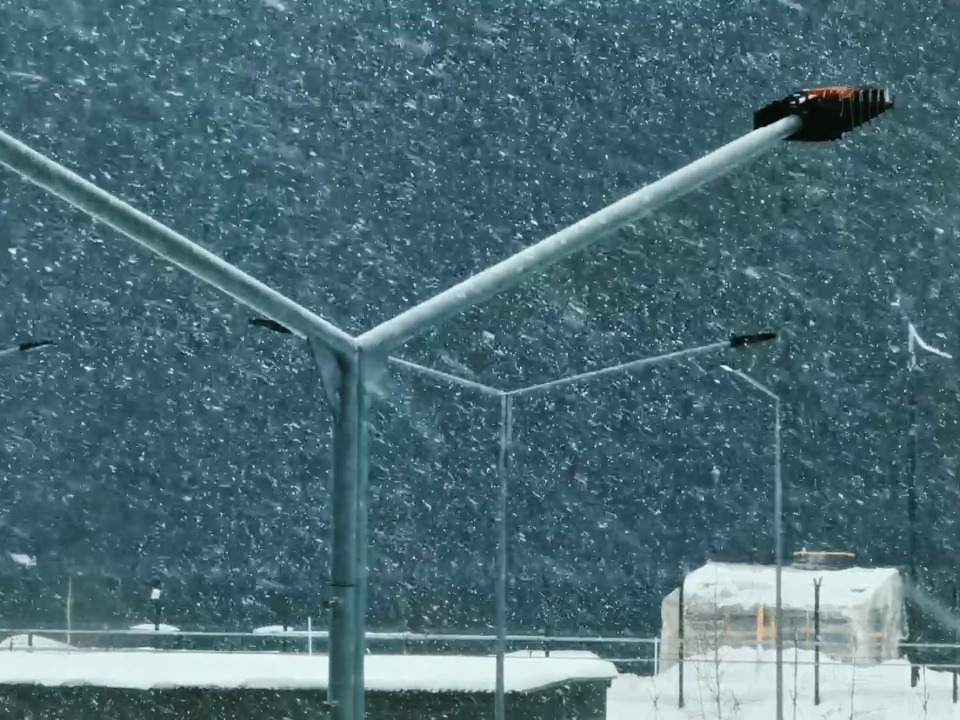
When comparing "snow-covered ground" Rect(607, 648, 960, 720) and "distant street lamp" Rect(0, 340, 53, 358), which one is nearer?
"distant street lamp" Rect(0, 340, 53, 358)

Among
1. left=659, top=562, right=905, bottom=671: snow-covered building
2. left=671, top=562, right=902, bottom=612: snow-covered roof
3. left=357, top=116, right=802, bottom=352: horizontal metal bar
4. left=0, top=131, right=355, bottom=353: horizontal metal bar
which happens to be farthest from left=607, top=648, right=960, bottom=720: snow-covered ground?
left=0, top=131, right=355, bottom=353: horizontal metal bar

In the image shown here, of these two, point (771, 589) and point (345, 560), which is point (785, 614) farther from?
point (345, 560)

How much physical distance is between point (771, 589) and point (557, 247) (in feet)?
167

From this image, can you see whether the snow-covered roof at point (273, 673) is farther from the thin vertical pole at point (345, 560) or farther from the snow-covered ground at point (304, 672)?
the thin vertical pole at point (345, 560)

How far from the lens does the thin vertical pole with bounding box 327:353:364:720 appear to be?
23.4 ft

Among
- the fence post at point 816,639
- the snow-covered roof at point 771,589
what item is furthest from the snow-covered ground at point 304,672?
the snow-covered roof at point 771,589

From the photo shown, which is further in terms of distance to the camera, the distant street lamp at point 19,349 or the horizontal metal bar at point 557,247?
the distant street lamp at point 19,349

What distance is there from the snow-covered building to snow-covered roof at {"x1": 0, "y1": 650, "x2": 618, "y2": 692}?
27.5 metres

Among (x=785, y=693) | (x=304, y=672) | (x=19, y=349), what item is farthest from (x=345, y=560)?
(x=785, y=693)

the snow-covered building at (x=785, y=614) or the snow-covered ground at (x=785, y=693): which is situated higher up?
the snow-covered building at (x=785, y=614)

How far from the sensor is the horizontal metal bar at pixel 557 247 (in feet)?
25.5

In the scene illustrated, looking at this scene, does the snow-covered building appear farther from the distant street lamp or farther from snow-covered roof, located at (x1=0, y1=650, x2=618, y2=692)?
the distant street lamp

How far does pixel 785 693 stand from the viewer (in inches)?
1897

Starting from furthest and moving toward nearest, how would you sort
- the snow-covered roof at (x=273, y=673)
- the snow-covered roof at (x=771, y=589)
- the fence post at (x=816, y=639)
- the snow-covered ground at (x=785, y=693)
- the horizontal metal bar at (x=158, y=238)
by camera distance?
the snow-covered roof at (x=771, y=589), the snow-covered ground at (x=785, y=693), the fence post at (x=816, y=639), the snow-covered roof at (x=273, y=673), the horizontal metal bar at (x=158, y=238)
